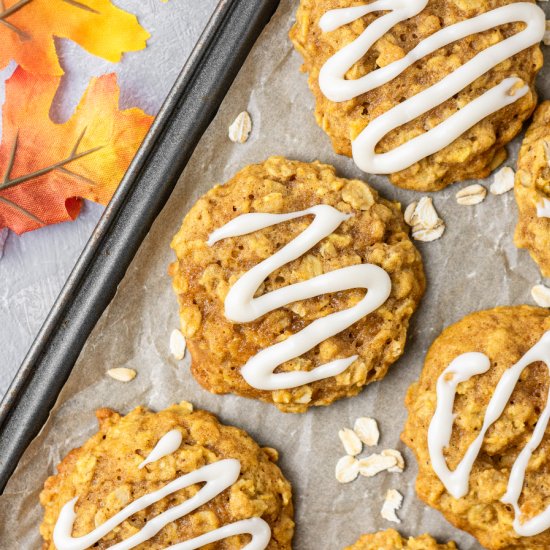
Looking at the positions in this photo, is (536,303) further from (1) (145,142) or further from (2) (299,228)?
(1) (145,142)

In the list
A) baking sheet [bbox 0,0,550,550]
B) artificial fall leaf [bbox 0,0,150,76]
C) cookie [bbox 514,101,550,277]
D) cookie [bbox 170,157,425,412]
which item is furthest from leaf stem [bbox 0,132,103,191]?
cookie [bbox 514,101,550,277]

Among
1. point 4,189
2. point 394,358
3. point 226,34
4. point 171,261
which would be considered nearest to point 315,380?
point 394,358

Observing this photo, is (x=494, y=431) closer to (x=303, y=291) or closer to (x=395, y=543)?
(x=395, y=543)

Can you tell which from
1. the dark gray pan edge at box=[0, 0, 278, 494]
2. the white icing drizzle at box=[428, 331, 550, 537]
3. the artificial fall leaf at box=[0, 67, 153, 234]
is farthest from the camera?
the artificial fall leaf at box=[0, 67, 153, 234]

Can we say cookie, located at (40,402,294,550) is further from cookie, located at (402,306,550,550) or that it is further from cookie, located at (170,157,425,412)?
cookie, located at (402,306,550,550)

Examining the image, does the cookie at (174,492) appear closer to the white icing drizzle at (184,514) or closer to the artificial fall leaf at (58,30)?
the white icing drizzle at (184,514)
